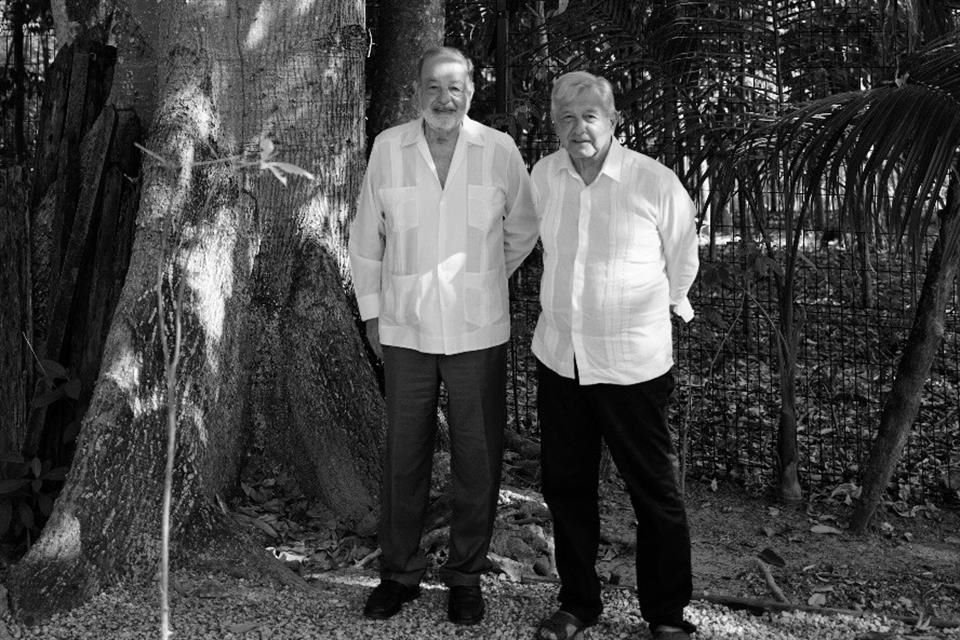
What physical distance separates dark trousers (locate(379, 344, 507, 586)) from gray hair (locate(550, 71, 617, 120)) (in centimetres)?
90

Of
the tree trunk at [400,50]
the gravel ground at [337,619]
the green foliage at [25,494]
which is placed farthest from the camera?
the tree trunk at [400,50]

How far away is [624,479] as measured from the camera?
3859 mm

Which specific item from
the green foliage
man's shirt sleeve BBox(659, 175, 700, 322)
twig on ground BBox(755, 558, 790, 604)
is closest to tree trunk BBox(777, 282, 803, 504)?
twig on ground BBox(755, 558, 790, 604)

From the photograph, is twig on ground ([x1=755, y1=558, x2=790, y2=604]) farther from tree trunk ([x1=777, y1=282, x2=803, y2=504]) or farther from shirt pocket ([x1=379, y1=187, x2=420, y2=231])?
shirt pocket ([x1=379, y1=187, x2=420, y2=231])

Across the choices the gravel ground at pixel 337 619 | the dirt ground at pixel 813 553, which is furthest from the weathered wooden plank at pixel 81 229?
the dirt ground at pixel 813 553

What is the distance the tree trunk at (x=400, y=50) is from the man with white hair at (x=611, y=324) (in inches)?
84.5

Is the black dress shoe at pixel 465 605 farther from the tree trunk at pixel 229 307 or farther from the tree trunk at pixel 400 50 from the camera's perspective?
the tree trunk at pixel 400 50

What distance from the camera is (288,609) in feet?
14.1

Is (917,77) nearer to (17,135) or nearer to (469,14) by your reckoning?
(469,14)

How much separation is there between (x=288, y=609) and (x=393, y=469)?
2.11 feet

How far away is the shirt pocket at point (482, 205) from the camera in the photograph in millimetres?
4059

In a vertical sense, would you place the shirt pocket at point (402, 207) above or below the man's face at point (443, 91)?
below

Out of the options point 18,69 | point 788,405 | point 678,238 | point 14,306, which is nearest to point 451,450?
point 678,238

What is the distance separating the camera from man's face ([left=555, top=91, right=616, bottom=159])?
3754mm
